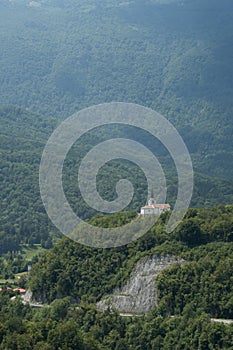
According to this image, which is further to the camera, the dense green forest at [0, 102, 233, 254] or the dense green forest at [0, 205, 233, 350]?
the dense green forest at [0, 102, 233, 254]

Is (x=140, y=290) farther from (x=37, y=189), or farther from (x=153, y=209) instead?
(x=37, y=189)

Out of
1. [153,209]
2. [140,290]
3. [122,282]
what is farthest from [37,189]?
[140,290]

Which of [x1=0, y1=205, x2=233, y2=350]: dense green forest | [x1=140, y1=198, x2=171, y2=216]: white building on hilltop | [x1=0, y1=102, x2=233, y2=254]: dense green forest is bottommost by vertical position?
[x1=0, y1=205, x2=233, y2=350]: dense green forest

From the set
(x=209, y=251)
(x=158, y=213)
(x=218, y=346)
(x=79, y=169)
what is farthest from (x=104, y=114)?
(x=218, y=346)

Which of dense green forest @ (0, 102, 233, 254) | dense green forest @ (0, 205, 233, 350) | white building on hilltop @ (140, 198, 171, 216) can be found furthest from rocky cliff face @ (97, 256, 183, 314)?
dense green forest @ (0, 102, 233, 254)

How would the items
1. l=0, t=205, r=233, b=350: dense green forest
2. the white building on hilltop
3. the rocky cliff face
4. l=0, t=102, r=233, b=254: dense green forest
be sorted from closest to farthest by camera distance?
l=0, t=205, r=233, b=350: dense green forest, the rocky cliff face, the white building on hilltop, l=0, t=102, r=233, b=254: dense green forest

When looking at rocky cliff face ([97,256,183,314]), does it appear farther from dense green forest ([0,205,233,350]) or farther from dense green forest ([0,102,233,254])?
dense green forest ([0,102,233,254])

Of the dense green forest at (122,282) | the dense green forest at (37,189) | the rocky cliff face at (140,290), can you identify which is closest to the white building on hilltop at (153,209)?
A: the dense green forest at (122,282)

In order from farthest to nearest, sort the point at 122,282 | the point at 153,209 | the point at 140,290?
the point at 153,209 < the point at 122,282 < the point at 140,290

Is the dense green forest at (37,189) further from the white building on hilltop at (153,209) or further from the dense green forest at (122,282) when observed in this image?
the dense green forest at (122,282)

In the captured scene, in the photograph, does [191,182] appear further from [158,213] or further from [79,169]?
[158,213]
